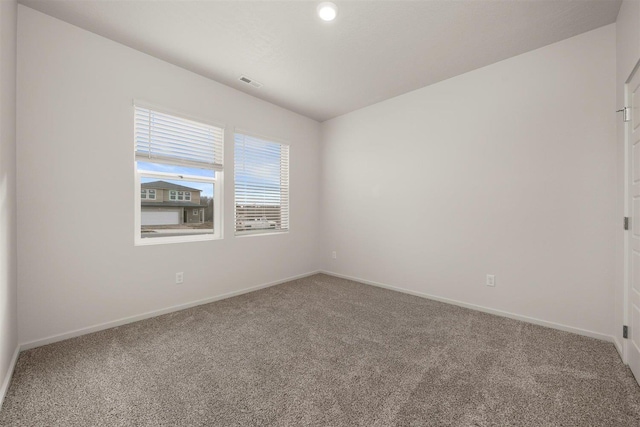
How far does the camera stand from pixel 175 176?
308cm

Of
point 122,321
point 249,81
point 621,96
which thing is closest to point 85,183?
point 122,321

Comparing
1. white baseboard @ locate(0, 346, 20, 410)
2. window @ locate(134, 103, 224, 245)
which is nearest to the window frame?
window @ locate(134, 103, 224, 245)

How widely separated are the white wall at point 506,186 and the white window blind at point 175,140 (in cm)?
223

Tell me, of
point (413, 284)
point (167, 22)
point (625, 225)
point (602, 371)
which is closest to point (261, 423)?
point (602, 371)

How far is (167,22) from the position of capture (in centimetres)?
230

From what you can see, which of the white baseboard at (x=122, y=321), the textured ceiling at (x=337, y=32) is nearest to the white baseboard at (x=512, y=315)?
the white baseboard at (x=122, y=321)

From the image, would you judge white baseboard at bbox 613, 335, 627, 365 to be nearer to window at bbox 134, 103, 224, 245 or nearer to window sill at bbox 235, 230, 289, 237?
window sill at bbox 235, 230, 289, 237

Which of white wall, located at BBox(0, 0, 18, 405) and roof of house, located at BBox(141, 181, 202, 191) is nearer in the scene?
white wall, located at BBox(0, 0, 18, 405)

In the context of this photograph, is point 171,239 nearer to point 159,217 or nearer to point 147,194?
point 159,217

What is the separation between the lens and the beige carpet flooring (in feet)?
4.81

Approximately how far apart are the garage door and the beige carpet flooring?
3.51ft

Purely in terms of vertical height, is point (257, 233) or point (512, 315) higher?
point (257, 233)

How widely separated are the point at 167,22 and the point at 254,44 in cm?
75

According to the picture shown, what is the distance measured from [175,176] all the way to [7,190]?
137 cm
